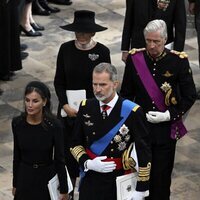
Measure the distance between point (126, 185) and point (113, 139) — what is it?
369 mm

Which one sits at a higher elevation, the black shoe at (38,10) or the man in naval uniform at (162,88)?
the man in naval uniform at (162,88)

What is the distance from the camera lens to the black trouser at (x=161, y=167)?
7.90 m

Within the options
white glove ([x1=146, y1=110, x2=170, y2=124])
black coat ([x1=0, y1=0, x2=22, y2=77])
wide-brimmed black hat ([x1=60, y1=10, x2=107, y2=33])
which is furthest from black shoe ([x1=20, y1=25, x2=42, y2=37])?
white glove ([x1=146, y1=110, x2=170, y2=124])

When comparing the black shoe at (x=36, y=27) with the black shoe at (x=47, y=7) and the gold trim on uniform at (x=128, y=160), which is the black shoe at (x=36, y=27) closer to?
the black shoe at (x=47, y=7)

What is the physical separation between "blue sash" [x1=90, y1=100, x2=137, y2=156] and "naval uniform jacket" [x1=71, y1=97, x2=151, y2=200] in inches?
0.8

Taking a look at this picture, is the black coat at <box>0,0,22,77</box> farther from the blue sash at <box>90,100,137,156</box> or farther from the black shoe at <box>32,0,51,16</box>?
the blue sash at <box>90,100,137,156</box>

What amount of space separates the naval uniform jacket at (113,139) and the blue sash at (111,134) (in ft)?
0.07

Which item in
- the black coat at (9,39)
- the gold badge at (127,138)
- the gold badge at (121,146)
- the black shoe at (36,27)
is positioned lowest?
the black shoe at (36,27)

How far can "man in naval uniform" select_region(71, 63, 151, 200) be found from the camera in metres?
6.89

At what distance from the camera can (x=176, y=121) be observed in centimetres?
782

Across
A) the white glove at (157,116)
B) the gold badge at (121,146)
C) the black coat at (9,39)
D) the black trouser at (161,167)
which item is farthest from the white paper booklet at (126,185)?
the black coat at (9,39)

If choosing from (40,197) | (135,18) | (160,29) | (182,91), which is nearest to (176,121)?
(182,91)

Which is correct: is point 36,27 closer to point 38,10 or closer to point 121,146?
point 38,10

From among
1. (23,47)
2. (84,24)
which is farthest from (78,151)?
(23,47)
